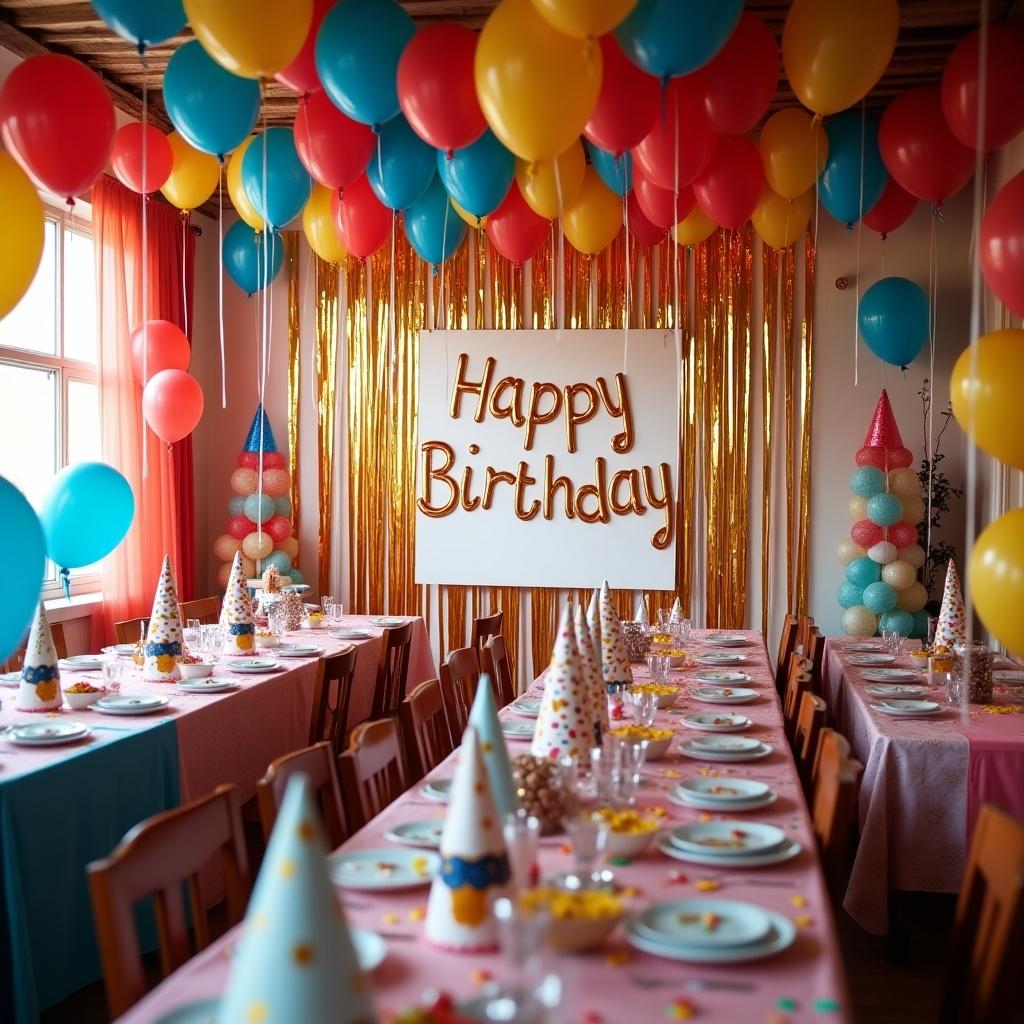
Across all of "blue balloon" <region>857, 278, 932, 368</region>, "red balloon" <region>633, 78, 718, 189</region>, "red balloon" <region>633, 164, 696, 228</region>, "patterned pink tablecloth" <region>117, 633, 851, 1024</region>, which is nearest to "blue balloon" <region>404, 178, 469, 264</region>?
"red balloon" <region>633, 164, 696, 228</region>

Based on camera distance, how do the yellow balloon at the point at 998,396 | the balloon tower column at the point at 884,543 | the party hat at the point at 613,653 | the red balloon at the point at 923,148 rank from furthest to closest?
the balloon tower column at the point at 884,543 < the red balloon at the point at 923,148 < the party hat at the point at 613,653 < the yellow balloon at the point at 998,396

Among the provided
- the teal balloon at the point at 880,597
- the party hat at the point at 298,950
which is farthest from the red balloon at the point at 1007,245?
the teal balloon at the point at 880,597

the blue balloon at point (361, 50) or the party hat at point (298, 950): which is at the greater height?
the blue balloon at point (361, 50)

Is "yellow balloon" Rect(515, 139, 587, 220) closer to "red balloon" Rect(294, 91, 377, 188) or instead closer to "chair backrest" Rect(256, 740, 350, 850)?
"red balloon" Rect(294, 91, 377, 188)

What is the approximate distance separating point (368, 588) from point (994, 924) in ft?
20.2

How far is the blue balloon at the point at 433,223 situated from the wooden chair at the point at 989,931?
14.4 ft

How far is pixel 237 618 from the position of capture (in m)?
5.10

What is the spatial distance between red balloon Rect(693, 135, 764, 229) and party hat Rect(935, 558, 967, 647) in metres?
1.91

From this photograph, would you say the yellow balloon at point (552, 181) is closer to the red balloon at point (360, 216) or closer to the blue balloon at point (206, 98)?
the red balloon at point (360, 216)

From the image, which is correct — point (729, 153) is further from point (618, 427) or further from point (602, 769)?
point (602, 769)

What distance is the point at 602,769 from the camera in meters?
2.41

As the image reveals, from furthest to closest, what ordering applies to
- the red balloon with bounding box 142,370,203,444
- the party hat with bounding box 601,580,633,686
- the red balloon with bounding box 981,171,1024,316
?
1. the red balloon with bounding box 142,370,203,444
2. the party hat with bounding box 601,580,633,686
3. the red balloon with bounding box 981,171,1024,316

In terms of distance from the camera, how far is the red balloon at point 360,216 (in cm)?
545

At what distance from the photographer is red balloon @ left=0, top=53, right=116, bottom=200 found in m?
3.97
